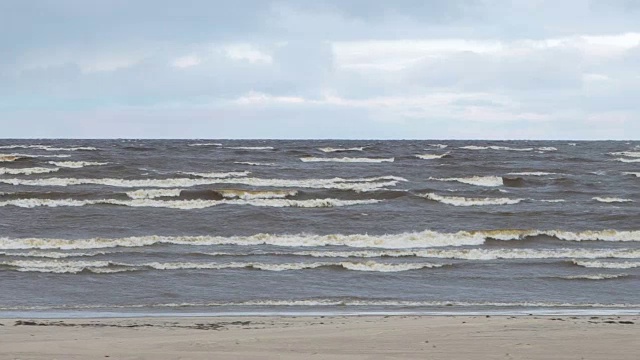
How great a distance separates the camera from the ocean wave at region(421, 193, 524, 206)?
30031 millimetres

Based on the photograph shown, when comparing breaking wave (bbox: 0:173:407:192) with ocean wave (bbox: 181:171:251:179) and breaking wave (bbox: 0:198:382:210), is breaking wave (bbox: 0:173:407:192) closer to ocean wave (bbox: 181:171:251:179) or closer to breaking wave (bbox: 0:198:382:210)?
ocean wave (bbox: 181:171:251:179)

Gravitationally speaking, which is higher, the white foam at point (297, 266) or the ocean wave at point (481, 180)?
the ocean wave at point (481, 180)

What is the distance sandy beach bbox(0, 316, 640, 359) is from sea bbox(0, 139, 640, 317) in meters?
1.69

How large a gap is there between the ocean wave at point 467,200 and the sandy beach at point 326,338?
19126 millimetres

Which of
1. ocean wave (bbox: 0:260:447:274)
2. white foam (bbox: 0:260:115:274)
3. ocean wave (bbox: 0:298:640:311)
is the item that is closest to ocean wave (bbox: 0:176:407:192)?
ocean wave (bbox: 0:260:447:274)

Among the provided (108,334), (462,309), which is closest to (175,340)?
(108,334)

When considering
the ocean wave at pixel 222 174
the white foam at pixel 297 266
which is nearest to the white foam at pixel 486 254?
the white foam at pixel 297 266

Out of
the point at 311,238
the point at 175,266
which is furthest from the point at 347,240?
the point at 175,266

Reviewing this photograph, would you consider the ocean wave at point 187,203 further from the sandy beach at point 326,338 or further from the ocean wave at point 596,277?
the sandy beach at point 326,338

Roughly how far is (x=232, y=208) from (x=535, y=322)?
1775 centimetres

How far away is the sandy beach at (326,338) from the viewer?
837 cm

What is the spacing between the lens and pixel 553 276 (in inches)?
650

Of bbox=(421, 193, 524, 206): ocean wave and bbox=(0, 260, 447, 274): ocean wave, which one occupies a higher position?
bbox=(421, 193, 524, 206): ocean wave

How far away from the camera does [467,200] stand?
101 feet
